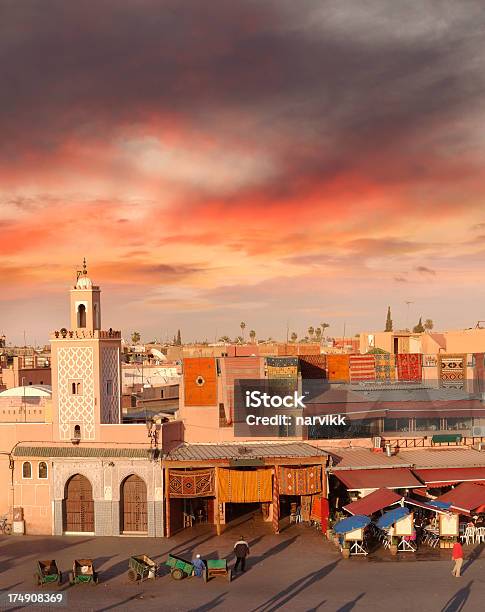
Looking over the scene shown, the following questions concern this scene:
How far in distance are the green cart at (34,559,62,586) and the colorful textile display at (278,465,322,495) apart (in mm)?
10566

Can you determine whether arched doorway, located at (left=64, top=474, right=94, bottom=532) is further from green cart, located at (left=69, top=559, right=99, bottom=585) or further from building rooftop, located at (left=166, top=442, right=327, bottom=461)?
green cart, located at (left=69, top=559, right=99, bottom=585)

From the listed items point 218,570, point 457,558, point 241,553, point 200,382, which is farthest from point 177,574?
point 200,382

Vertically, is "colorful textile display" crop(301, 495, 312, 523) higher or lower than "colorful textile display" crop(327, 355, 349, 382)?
lower

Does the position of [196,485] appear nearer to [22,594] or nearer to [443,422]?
[22,594]

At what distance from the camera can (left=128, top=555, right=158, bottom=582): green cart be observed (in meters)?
26.4

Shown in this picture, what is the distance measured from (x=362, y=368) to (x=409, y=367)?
447 centimetres

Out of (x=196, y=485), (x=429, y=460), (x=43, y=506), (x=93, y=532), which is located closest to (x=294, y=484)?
(x=196, y=485)

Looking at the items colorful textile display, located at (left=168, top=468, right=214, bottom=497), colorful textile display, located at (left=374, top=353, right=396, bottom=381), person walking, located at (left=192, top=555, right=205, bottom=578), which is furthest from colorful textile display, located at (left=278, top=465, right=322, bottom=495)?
colorful textile display, located at (left=374, top=353, right=396, bottom=381)

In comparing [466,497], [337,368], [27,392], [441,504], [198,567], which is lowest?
[198,567]

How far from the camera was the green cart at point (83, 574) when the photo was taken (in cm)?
2598

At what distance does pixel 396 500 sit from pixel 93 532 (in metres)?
12.9

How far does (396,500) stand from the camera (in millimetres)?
30781

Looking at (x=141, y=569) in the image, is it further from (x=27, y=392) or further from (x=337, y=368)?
(x=27, y=392)

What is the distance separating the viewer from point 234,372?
42.1 m
